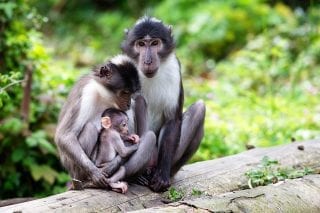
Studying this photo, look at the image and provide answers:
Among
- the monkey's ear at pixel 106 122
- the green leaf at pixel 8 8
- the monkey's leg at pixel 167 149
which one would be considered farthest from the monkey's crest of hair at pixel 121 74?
the green leaf at pixel 8 8

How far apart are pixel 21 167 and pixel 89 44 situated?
27.2ft

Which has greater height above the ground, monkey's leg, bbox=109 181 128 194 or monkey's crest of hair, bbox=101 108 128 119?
monkey's crest of hair, bbox=101 108 128 119

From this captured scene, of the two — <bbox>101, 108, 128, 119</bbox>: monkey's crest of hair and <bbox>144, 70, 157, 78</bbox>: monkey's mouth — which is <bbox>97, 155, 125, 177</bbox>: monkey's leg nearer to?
<bbox>101, 108, 128, 119</bbox>: monkey's crest of hair

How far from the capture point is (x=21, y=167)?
823 cm

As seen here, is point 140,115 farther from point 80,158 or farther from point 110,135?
point 80,158

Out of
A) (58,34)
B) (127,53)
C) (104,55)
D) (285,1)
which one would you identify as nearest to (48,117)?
(127,53)

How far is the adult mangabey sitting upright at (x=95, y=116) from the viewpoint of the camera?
551 centimetres

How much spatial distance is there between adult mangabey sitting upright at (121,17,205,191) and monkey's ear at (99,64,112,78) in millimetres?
458

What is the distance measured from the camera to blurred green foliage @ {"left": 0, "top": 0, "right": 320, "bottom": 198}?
26.7 feet

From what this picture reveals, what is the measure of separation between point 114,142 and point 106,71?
2.02 ft

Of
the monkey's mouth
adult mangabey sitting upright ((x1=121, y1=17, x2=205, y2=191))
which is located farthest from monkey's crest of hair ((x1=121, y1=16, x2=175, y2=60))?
the monkey's mouth

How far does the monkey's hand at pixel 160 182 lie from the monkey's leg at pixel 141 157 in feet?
0.51

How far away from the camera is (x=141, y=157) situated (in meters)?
5.66

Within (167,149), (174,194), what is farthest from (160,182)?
(167,149)
